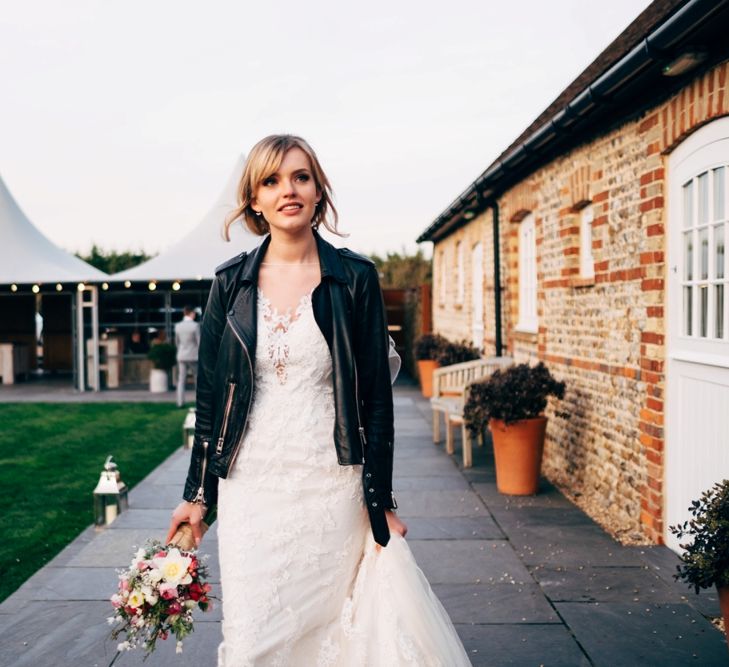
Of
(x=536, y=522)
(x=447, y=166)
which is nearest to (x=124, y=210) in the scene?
(x=447, y=166)

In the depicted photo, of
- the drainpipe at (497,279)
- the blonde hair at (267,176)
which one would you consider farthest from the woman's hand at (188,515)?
the drainpipe at (497,279)

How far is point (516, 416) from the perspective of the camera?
7066 millimetres

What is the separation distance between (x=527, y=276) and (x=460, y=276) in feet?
18.4

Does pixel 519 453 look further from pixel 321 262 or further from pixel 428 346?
pixel 428 346

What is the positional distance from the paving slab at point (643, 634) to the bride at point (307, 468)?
1.72 m

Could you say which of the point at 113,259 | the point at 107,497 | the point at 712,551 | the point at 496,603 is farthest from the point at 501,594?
the point at 113,259

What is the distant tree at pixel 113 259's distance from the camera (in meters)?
29.7

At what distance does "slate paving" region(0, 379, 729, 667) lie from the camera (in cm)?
389

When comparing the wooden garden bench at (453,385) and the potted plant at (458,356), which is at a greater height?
the potted plant at (458,356)

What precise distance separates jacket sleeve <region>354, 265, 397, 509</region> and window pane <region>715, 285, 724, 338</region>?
2.96m

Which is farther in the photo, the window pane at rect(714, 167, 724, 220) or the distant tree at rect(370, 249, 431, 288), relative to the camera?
the distant tree at rect(370, 249, 431, 288)

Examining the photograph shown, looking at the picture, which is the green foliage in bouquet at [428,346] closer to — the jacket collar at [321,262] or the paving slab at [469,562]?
the paving slab at [469,562]

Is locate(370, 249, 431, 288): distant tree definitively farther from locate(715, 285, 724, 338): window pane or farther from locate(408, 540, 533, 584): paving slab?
locate(715, 285, 724, 338): window pane

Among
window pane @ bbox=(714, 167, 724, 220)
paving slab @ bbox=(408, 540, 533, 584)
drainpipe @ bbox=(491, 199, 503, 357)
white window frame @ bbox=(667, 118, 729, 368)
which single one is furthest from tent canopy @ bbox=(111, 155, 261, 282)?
window pane @ bbox=(714, 167, 724, 220)
